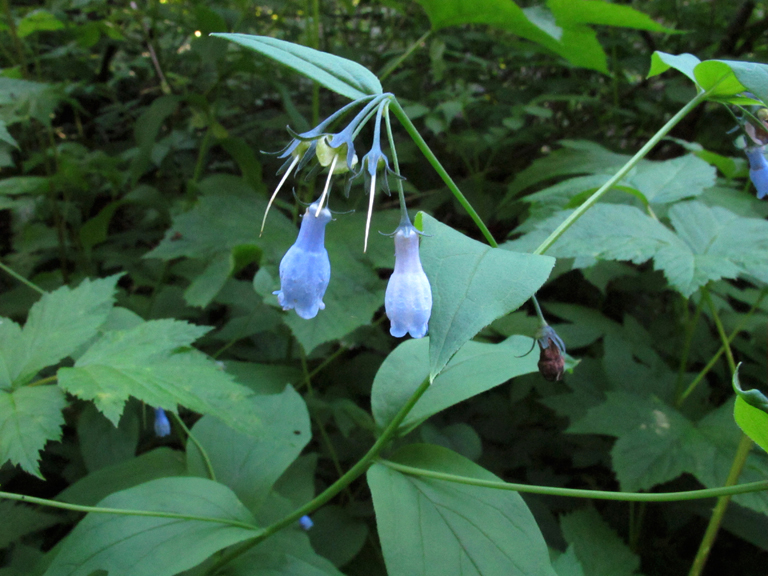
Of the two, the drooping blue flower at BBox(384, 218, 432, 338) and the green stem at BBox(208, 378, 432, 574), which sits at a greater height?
the drooping blue flower at BBox(384, 218, 432, 338)

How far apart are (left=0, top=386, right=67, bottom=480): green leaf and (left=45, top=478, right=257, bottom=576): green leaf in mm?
290

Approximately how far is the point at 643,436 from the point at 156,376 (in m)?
1.73

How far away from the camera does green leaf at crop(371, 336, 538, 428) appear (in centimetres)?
134

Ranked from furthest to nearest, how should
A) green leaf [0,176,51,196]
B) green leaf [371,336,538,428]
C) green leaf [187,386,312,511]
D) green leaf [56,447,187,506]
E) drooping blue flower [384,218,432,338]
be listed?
green leaf [0,176,51,196]
green leaf [56,447,187,506]
green leaf [187,386,312,511]
green leaf [371,336,538,428]
drooping blue flower [384,218,432,338]

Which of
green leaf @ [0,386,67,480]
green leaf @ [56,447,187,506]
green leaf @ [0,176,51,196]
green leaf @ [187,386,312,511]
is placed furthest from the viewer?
green leaf @ [0,176,51,196]

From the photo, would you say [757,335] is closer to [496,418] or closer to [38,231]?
[496,418]

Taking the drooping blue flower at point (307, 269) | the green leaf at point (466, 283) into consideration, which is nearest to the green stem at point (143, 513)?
the drooping blue flower at point (307, 269)

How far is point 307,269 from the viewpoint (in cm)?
103

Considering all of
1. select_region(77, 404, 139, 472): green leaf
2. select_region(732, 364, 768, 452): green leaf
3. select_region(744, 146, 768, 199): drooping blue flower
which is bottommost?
select_region(77, 404, 139, 472): green leaf

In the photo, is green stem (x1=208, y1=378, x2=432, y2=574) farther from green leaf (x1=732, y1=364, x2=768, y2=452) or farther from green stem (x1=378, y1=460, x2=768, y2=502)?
green leaf (x1=732, y1=364, x2=768, y2=452)

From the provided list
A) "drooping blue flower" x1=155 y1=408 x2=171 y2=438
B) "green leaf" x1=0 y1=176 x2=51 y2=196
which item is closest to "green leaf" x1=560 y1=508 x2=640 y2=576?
"drooping blue flower" x1=155 y1=408 x2=171 y2=438

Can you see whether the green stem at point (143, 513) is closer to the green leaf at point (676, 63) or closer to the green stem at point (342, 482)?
the green stem at point (342, 482)

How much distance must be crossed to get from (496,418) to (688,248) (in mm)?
1308

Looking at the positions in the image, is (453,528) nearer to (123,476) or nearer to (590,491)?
(590,491)
